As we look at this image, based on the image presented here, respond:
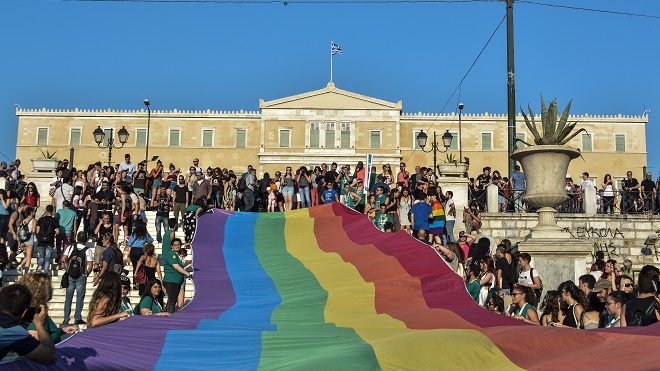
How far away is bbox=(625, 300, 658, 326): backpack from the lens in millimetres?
9094

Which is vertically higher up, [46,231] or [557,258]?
[46,231]

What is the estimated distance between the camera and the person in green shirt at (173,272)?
12938 millimetres

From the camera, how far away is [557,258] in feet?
46.5

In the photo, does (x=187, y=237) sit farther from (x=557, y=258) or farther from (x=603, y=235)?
(x=603, y=235)

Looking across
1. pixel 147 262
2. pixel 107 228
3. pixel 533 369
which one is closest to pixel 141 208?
pixel 107 228

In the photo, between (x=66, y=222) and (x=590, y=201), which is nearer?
(x=66, y=222)

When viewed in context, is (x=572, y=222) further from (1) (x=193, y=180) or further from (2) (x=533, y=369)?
(2) (x=533, y=369)

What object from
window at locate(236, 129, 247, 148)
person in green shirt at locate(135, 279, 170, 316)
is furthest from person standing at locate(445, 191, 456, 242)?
window at locate(236, 129, 247, 148)

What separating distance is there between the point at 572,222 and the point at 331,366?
49.2 feet

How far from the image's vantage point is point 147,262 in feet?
44.3

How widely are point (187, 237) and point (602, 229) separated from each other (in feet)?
33.0

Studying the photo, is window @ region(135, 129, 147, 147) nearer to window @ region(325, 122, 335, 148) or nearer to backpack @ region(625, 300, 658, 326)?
window @ region(325, 122, 335, 148)

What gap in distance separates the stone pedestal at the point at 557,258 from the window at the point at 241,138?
219ft

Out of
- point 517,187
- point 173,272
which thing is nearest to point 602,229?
point 517,187
